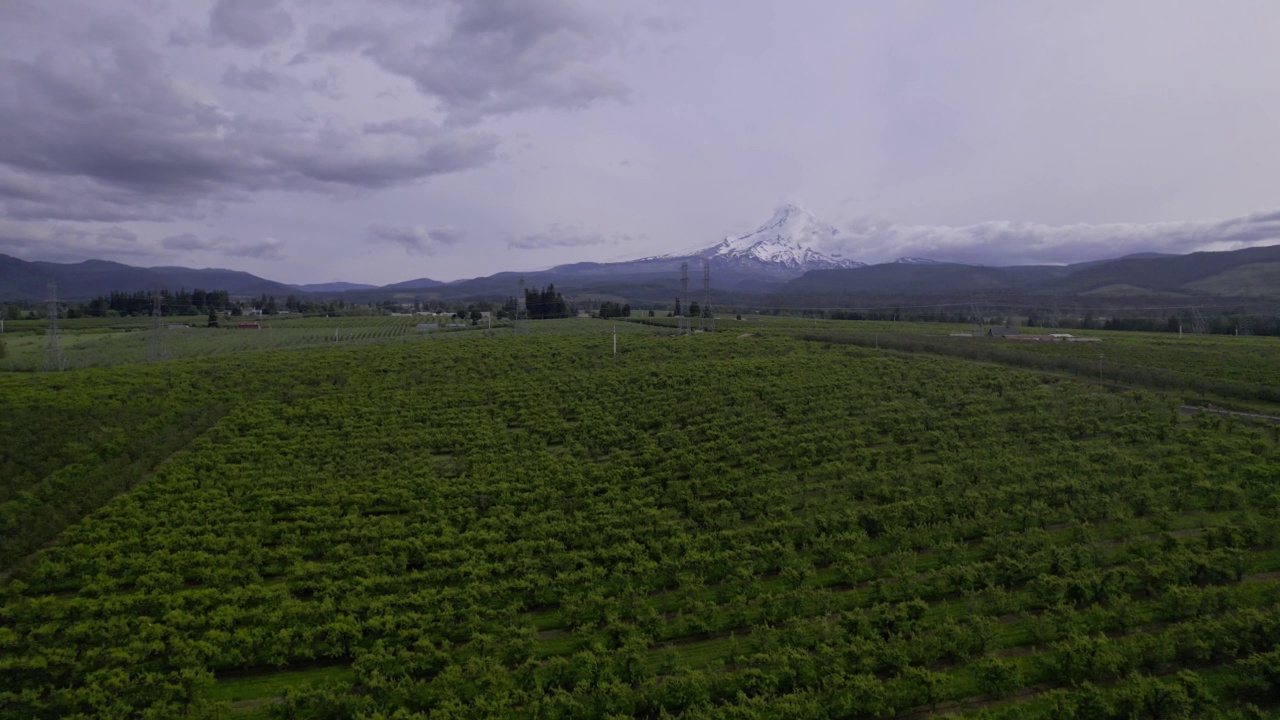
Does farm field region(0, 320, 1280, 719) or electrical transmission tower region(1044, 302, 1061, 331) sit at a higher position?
electrical transmission tower region(1044, 302, 1061, 331)

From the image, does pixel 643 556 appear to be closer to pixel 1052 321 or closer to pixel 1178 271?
pixel 1052 321

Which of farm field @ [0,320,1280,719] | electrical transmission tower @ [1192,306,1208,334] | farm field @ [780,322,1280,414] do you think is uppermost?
electrical transmission tower @ [1192,306,1208,334]

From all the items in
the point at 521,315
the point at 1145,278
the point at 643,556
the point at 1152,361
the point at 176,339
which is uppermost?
the point at 1145,278

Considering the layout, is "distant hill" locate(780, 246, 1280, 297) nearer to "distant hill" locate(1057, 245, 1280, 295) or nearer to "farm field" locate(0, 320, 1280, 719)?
"distant hill" locate(1057, 245, 1280, 295)

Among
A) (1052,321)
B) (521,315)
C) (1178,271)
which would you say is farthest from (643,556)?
(1178,271)

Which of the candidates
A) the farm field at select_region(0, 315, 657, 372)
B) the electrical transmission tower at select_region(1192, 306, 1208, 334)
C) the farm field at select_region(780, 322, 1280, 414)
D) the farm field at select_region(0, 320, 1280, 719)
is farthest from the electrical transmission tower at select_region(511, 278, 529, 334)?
the electrical transmission tower at select_region(1192, 306, 1208, 334)

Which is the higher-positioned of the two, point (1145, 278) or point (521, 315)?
point (1145, 278)

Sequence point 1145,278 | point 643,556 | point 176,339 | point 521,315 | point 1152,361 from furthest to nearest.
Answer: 1. point 1145,278
2. point 521,315
3. point 176,339
4. point 1152,361
5. point 643,556

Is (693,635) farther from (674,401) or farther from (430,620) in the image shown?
(674,401)

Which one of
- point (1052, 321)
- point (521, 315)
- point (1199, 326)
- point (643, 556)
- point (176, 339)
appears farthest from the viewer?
point (1052, 321)

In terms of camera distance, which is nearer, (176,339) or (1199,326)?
(176,339)
